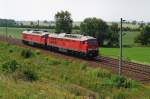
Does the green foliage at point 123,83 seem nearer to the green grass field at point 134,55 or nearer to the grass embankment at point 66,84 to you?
the grass embankment at point 66,84

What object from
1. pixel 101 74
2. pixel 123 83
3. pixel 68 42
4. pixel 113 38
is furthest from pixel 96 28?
pixel 123 83

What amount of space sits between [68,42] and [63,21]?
63521 millimetres

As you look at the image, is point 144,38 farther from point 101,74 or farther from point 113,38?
point 101,74

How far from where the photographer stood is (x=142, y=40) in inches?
4444

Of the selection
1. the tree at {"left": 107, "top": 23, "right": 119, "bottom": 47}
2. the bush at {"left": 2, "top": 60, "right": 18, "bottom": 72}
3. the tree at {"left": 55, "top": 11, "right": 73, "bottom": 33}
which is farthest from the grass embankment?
the tree at {"left": 55, "top": 11, "right": 73, "bottom": 33}

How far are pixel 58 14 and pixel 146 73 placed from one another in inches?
3290

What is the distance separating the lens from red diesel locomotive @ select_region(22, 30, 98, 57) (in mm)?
53062

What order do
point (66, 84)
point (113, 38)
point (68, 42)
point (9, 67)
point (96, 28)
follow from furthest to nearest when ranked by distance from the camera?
point (96, 28), point (113, 38), point (68, 42), point (9, 67), point (66, 84)

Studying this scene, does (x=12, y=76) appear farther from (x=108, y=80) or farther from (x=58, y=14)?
(x=58, y=14)

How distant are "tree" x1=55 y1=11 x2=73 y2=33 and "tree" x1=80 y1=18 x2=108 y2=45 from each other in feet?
31.9

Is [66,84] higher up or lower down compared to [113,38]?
lower down

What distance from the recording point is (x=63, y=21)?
12131cm

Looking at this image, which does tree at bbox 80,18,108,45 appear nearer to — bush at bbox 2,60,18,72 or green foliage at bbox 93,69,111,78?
green foliage at bbox 93,69,111,78

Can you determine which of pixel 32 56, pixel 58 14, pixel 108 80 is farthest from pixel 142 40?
pixel 108 80
